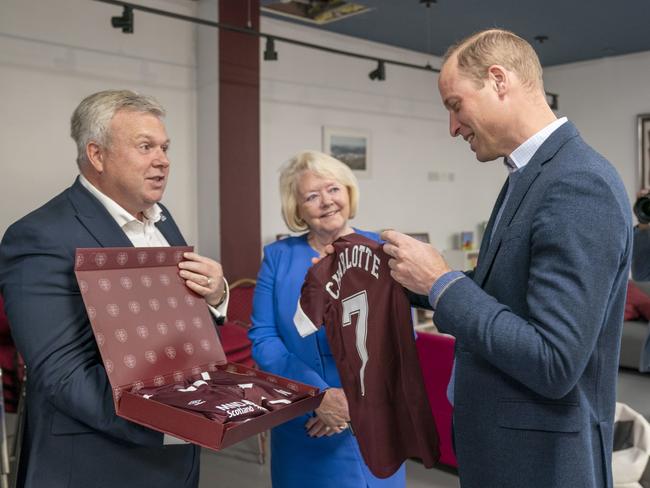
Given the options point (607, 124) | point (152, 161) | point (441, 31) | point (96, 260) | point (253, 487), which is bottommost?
point (253, 487)

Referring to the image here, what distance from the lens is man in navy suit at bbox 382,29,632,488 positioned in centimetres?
108

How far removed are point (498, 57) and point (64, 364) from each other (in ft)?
3.54

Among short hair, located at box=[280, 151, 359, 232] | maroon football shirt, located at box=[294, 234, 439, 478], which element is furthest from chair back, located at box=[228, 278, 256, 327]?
maroon football shirt, located at box=[294, 234, 439, 478]

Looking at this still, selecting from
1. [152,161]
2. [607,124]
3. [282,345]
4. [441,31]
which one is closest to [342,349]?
[282,345]

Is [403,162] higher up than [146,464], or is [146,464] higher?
[403,162]

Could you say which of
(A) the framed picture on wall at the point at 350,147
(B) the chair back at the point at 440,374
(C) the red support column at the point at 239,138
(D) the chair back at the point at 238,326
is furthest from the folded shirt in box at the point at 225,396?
(A) the framed picture on wall at the point at 350,147

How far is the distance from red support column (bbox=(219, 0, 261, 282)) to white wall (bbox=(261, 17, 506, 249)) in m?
0.57

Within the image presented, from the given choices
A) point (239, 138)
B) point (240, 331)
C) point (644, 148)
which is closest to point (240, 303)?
point (240, 331)

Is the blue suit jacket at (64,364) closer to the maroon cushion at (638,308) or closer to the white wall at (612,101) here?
the maroon cushion at (638,308)

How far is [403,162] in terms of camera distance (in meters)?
7.41

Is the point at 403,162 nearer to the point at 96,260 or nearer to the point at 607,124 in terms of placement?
the point at 607,124

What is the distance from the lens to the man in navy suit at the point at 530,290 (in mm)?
1080

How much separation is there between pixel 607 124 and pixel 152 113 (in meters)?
7.56

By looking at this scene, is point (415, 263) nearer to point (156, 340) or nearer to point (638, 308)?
point (156, 340)
